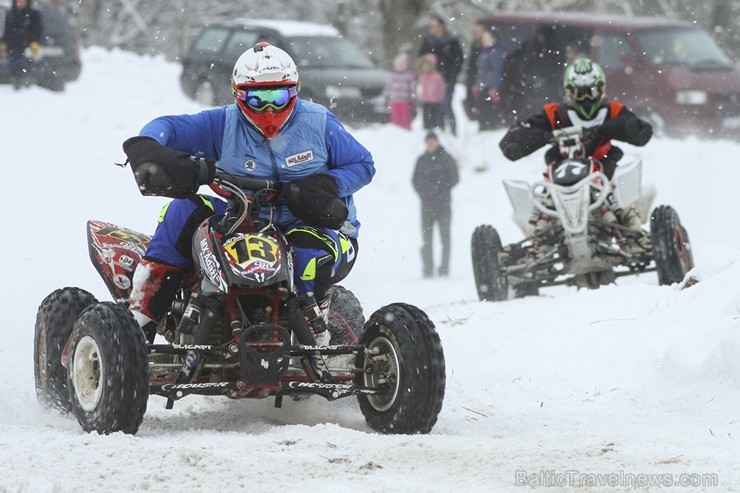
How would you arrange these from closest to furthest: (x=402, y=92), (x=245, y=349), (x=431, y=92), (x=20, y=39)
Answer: (x=245, y=349) < (x=431, y=92) < (x=20, y=39) < (x=402, y=92)

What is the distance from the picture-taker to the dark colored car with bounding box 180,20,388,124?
67.0ft

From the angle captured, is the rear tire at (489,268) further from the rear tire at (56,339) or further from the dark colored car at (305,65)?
the dark colored car at (305,65)

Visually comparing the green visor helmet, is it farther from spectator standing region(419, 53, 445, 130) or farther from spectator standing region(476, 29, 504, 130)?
spectator standing region(476, 29, 504, 130)

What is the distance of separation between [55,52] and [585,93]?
1310cm

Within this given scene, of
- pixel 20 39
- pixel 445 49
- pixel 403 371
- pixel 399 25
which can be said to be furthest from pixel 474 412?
pixel 399 25

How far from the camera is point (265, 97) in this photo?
20.0ft

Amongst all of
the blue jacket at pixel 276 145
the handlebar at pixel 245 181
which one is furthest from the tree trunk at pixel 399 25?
the handlebar at pixel 245 181

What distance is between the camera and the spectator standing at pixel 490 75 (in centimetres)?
2008

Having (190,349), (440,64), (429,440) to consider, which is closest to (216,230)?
(190,349)

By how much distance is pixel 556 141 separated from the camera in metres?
11.0

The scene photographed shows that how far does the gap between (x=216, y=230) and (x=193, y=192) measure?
202 millimetres

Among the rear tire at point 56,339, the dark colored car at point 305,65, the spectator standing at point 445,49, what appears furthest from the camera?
the dark colored car at point 305,65

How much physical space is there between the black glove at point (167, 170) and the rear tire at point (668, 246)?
5.45 metres

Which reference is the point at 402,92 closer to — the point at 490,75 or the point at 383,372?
the point at 490,75
